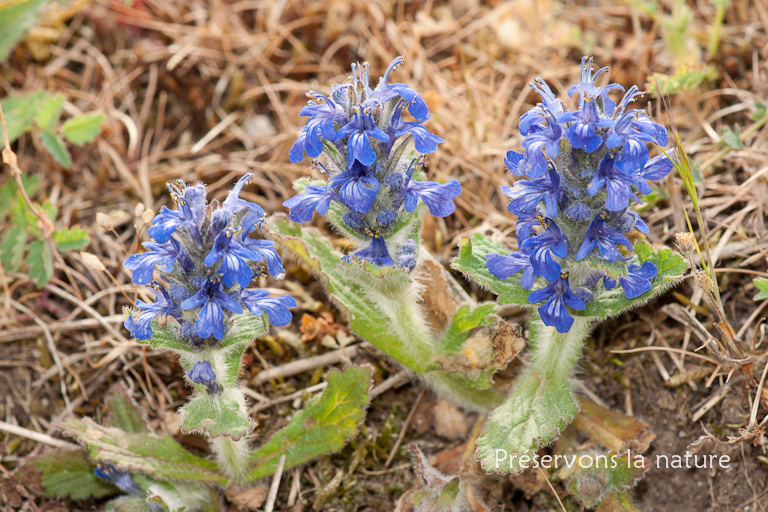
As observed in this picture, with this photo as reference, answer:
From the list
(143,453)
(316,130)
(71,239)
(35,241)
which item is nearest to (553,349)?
(316,130)

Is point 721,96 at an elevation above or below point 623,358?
above

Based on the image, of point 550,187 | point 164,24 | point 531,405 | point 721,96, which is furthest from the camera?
point 164,24

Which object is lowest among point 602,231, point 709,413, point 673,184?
point 709,413

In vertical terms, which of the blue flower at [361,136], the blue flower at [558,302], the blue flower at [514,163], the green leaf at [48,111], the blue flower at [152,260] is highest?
the green leaf at [48,111]

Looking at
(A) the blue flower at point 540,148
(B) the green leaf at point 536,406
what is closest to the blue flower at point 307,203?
(A) the blue flower at point 540,148

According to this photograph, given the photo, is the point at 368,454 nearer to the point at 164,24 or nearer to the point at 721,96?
the point at 721,96

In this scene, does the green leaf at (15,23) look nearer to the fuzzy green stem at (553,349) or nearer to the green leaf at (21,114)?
the green leaf at (21,114)

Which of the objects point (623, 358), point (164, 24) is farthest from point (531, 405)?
point (164, 24)
